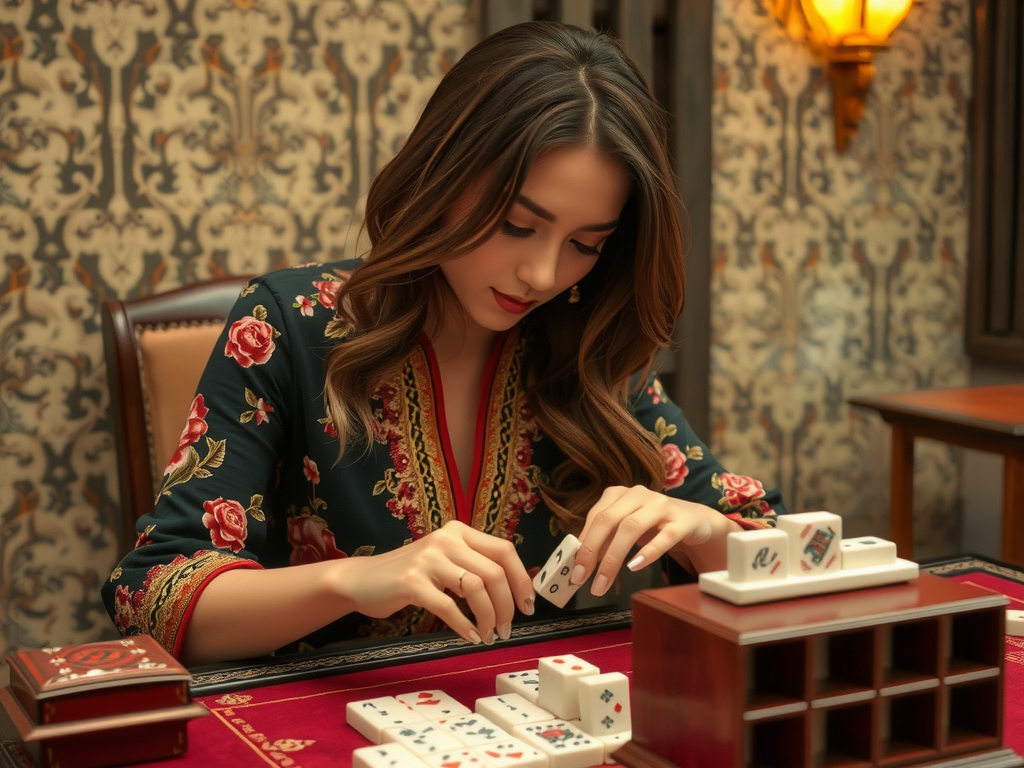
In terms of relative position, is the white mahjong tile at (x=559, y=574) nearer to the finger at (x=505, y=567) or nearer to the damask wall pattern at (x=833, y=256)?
the finger at (x=505, y=567)

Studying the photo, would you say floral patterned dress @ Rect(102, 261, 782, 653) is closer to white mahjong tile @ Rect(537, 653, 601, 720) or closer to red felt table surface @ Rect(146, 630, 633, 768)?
red felt table surface @ Rect(146, 630, 633, 768)

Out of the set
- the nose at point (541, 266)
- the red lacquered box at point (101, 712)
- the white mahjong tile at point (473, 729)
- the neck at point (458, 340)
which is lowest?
the white mahjong tile at point (473, 729)

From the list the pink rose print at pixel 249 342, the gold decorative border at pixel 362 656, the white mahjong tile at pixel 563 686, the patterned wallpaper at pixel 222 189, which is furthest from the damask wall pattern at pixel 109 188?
the white mahjong tile at pixel 563 686

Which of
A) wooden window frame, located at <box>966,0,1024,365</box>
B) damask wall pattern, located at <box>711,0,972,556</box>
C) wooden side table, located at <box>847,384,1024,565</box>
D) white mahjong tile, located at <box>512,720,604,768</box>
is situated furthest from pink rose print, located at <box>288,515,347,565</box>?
wooden window frame, located at <box>966,0,1024,365</box>

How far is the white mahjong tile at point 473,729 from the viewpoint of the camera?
1.06 m

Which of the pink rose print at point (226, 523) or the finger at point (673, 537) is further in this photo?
the pink rose print at point (226, 523)

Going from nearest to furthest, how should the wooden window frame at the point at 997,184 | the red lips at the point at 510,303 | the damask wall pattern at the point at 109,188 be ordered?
1. the red lips at the point at 510,303
2. the damask wall pattern at the point at 109,188
3. the wooden window frame at the point at 997,184

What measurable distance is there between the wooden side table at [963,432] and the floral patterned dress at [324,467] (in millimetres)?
1208

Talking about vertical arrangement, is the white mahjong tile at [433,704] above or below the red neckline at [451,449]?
below

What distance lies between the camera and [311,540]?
178cm

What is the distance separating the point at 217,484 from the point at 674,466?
74 centimetres

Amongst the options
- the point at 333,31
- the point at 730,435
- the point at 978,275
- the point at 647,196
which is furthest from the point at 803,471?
the point at 647,196

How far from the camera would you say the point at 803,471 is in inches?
146

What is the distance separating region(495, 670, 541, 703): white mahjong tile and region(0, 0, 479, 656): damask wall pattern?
1791mm
